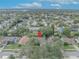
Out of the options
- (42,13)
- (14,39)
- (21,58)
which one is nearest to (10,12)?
(42,13)

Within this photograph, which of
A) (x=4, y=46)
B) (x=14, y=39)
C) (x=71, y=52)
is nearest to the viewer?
(x=71, y=52)

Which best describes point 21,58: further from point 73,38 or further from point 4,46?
point 73,38

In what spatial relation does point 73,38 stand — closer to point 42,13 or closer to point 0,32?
point 0,32

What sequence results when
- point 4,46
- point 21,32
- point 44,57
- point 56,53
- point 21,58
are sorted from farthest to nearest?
1. point 21,32
2. point 4,46
3. point 21,58
4. point 56,53
5. point 44,57

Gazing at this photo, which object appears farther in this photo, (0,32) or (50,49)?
(0,32)

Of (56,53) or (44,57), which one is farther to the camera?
(56,53)

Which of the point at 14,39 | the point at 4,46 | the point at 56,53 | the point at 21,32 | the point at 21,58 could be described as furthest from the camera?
the point at 21,32

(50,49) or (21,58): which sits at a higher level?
(50,49)

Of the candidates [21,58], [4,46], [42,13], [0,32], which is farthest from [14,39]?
[42,13]

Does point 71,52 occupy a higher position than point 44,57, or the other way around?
point 44,57
